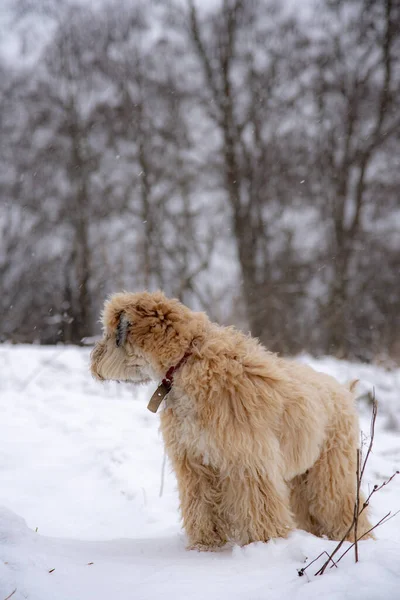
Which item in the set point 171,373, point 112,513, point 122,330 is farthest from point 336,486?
point 112,513

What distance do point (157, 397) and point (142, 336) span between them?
44 centimetres

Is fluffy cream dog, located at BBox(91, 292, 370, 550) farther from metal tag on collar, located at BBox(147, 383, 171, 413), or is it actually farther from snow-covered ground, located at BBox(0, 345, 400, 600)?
snow-covered ground, located at BBox(0, 345, 400, 600)

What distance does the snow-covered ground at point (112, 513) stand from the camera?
2.04m

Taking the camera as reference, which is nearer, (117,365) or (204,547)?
(204,547)

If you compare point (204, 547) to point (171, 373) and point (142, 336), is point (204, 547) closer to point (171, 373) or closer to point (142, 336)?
point (171, 373)

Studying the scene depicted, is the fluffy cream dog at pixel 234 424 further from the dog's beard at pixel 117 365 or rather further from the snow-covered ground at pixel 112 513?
the snow-covered ground at pixel 112 513

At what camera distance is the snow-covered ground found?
80.1 inches

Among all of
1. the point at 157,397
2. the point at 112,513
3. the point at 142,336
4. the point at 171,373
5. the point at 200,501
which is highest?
the point at 142,336

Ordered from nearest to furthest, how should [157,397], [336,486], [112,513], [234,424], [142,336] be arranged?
[234,424] < [157,397] < [142,336] < [336,486] < [112,513]

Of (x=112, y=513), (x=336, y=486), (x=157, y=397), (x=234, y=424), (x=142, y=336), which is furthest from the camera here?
(x=112, y=513)

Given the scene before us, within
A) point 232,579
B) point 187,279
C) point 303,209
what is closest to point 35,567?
point 232,579

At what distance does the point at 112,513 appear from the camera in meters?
4.14

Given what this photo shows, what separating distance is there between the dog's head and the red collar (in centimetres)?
3

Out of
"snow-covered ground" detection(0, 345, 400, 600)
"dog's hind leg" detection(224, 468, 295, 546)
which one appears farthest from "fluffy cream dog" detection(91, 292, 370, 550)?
"snow-covered ground" detection(0, 345, 400, 600)
